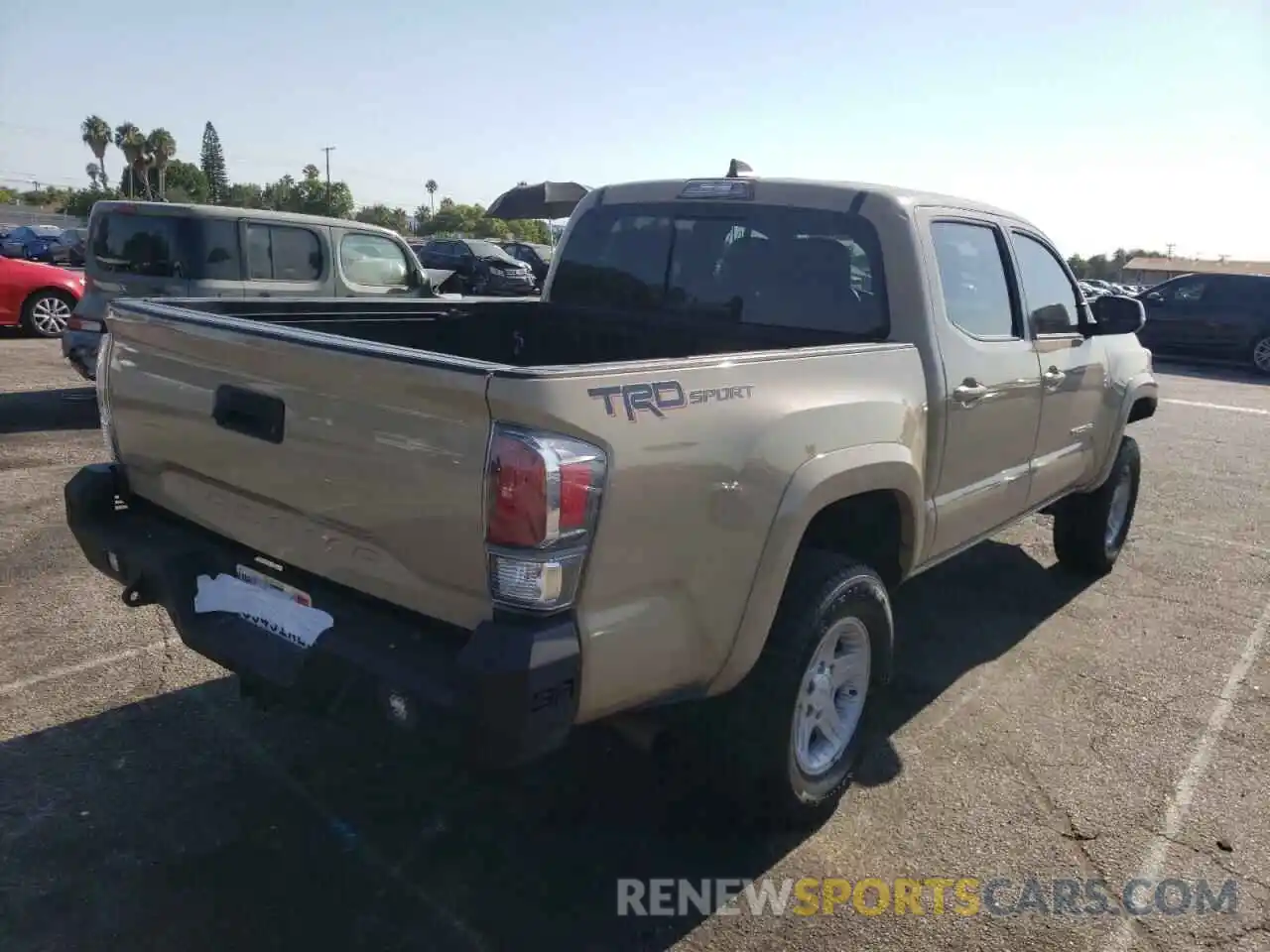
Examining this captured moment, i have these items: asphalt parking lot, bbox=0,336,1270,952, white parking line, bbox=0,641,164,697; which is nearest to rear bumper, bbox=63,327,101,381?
asphalt parking lot, bbox=0,336,1270,952

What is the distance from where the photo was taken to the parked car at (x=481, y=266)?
85.6 feet

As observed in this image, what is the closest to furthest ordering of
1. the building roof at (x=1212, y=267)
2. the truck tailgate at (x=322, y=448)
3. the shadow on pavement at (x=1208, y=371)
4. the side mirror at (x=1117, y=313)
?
the truck tailgate at (x=322, y=448) → the side mirror at (x=1117, y=313) → the shadow on pavement at (x=1208, y=371) → the building roof at (x=1212, y=267)

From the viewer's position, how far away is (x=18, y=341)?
13.2m

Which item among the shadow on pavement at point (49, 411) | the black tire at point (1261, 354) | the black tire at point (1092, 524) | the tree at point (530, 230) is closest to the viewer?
the black tire at point (1092, 524)

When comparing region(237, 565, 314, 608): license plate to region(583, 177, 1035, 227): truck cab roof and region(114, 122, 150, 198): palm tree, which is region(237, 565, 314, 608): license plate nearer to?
region(583, 177, 1035, 227): truck cab roof

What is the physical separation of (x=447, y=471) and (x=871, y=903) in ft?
5.84

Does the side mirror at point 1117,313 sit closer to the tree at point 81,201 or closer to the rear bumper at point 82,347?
the rear bumper at point 82,347

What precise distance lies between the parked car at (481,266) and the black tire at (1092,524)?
67.9ft

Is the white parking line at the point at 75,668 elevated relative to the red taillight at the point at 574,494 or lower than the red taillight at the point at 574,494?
lower

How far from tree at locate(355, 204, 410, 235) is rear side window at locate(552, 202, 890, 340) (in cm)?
7034

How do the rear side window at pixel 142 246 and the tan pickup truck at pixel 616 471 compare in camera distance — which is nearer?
the tan pickup truck at pixel 616 471

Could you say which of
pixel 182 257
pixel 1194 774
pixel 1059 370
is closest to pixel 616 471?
pixel 1194 774

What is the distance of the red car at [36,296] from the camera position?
1273cm

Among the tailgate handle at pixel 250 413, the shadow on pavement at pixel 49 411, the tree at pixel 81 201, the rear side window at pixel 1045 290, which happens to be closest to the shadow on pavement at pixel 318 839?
the tailgate handle at pixel 250 413
